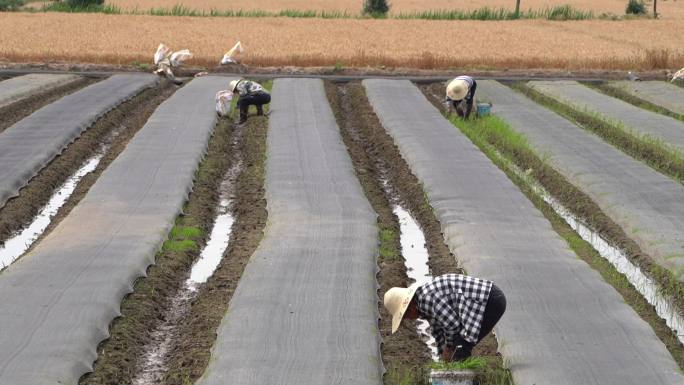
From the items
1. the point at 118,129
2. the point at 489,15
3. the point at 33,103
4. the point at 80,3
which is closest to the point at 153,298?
the point at 118,129

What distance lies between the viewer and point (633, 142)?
13758 mm

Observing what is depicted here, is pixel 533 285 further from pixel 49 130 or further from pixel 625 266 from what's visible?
pixel 49 130

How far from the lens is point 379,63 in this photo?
2308 cm

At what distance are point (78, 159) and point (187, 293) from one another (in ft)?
17.7

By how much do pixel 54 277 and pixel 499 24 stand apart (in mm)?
28081

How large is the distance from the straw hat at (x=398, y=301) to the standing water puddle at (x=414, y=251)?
1.08m

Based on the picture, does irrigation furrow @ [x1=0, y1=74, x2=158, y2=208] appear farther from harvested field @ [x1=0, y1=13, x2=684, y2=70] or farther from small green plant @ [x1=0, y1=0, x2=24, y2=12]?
small green plant @ [x1=0, y1=0, x2=24, y2=12]

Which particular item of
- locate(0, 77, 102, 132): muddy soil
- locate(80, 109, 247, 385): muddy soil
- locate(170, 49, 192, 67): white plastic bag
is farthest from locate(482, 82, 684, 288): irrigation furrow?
locate(170, 49, 192, 67): white plastic bag

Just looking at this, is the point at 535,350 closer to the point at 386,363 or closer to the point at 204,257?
the point at 386,363

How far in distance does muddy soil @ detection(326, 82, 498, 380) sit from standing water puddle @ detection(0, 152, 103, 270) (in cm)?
322

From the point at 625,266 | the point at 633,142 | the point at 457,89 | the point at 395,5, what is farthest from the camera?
the point at 395,5

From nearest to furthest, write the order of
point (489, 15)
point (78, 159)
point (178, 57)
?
point (78, 159) < point (178, 57) < point (489, 15)

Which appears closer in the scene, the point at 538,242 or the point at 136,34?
the point at 538,242

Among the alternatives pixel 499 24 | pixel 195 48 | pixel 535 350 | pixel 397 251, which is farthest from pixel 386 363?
pixel 499 24
